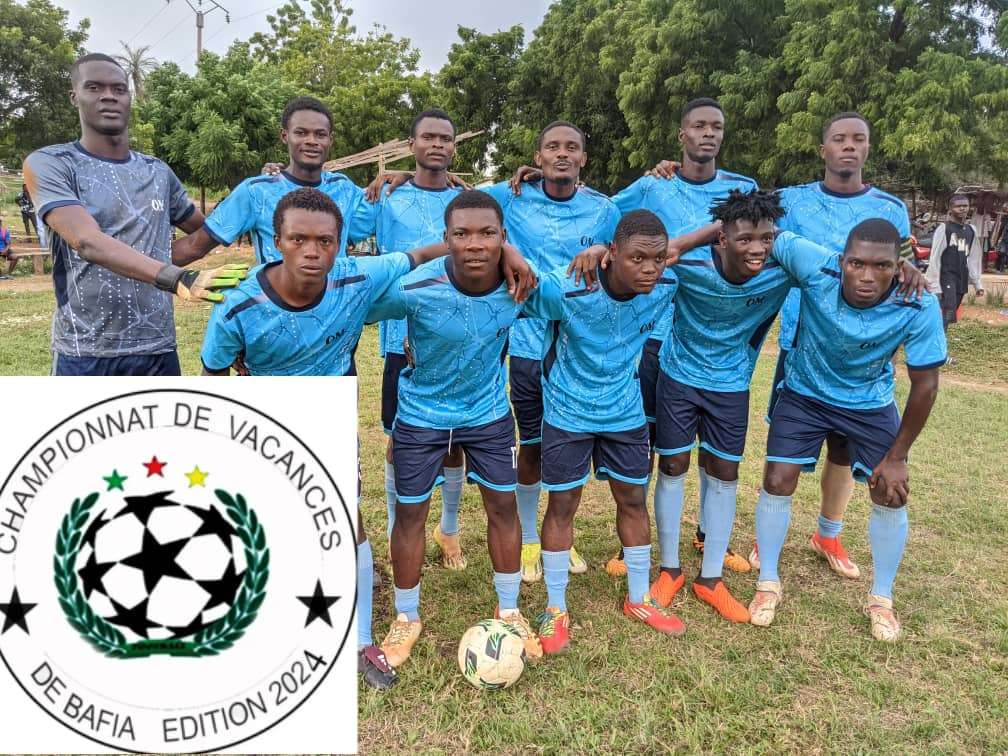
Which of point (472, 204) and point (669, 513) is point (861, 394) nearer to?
point (669, 513)

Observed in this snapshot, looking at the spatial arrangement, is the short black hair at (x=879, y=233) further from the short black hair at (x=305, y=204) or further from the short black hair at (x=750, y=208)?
the short black hair at (x=305, y=204)

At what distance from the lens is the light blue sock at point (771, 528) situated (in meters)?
3.80

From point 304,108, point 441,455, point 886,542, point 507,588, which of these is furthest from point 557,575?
point 304,108

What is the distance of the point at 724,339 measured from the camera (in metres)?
3.72

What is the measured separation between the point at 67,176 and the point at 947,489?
5971mm

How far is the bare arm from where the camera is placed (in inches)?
130

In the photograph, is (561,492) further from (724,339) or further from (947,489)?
(947,489)

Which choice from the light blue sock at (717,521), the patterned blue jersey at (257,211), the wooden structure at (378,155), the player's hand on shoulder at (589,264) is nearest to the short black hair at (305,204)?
the patterned blue jersey at (257,211)

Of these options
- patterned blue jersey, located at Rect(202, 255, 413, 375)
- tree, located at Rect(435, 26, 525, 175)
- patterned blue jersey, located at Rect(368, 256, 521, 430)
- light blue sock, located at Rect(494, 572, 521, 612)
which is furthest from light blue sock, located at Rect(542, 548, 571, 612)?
tree, located at Rect(435, 26, 525, 175)

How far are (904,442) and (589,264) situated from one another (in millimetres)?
1702

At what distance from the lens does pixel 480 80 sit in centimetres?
2281

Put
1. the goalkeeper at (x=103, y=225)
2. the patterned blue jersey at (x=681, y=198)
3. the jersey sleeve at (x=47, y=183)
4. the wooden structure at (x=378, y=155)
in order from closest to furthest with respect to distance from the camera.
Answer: the jersey sleeve at (x=47, y=183) < the goalkeeper at (x=103, y=225) < the patterned blue jersey at (x=681, y=198) < the wooden structure at (x=378, y=155)

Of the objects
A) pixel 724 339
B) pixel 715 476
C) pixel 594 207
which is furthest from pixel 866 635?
pixel 594 207

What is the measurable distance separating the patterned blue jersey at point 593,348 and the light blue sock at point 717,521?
0.75 meters
